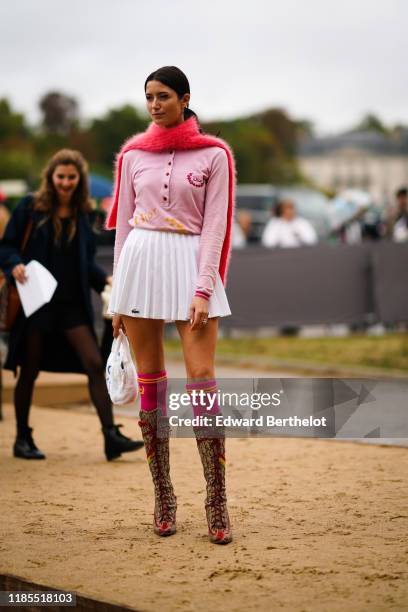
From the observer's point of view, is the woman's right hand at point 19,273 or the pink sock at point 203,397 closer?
the pink sock at point 203,397

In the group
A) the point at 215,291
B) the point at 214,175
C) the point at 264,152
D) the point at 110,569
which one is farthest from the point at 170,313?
the point at 264,152

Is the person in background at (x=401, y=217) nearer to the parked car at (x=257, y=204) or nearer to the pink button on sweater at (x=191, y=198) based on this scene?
the pink button on sweater at (x=191, y=198)

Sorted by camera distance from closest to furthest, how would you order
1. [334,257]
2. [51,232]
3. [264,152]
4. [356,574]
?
[356,574] < [51,232] < [334,257] < [264,152]

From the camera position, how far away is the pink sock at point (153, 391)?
19.3 ft

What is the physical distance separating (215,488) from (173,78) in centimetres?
176

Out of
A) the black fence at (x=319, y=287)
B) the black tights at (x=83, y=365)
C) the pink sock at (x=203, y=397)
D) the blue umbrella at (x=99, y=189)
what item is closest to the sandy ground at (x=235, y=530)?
the black tights at (x=83, y=365)

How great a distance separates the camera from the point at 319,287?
679 inches

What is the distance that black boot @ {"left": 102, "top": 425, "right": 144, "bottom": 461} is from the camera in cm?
837

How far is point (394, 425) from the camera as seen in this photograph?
6578mm

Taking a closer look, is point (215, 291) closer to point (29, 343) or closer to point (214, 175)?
point (214, 175)

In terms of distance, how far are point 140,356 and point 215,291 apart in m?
0.47

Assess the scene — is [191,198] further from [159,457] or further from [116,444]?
[116,444]

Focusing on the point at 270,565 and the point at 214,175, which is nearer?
the point at 270,565

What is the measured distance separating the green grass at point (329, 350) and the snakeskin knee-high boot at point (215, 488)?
9453 mm
